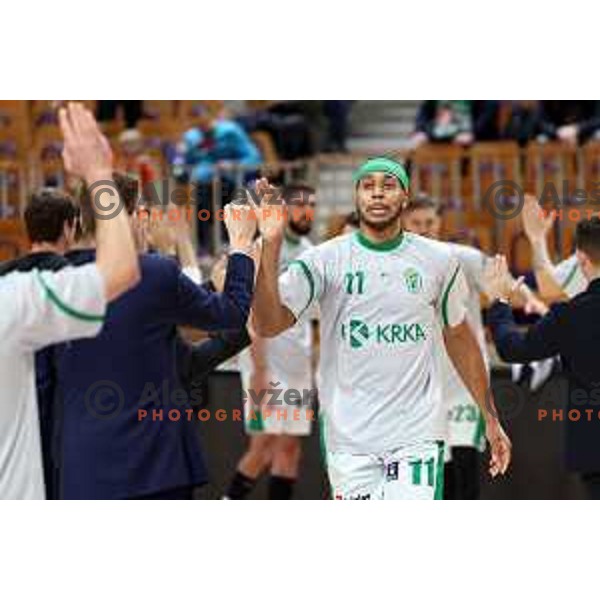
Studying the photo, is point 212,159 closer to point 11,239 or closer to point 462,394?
point 11,239

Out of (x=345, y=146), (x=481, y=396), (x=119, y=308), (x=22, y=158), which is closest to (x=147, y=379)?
(x=119, y=308)

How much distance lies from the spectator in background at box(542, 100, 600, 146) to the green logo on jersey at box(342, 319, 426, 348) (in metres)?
6.98

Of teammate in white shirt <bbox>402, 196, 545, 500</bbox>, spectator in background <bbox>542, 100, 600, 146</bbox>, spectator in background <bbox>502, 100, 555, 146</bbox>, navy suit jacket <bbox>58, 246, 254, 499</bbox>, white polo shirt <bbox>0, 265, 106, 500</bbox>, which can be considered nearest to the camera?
white polo shirt <bbox>0, 265, 106, 500</bbox>

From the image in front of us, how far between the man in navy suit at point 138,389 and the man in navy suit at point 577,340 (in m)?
1.53

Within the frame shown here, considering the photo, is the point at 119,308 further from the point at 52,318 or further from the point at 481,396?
the point at 481,396

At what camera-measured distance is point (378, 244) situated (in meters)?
7.04

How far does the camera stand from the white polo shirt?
4773mm

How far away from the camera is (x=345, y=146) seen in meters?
16.4

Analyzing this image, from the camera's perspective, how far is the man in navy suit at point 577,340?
7.29 metres

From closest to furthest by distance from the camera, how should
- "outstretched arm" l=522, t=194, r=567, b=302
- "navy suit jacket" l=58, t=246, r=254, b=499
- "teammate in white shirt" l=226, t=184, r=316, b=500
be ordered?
"navy suit jacket" l=58, t=246, r=254, b=499, "outstretched arm" l=522, t=194, r=567, b=302, "teammate in white shirt" l=226, t=184, r=316, b=500

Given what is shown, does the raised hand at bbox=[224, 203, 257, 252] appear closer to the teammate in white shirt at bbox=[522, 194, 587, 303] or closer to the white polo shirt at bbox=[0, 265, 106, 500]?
the white polo shirt at bbox=[0, 265, 106, 500]

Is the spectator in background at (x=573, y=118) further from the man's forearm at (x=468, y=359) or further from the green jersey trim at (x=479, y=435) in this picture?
the man's forearm at (x=468, y=359)

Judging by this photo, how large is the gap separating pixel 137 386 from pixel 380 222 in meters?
1.35

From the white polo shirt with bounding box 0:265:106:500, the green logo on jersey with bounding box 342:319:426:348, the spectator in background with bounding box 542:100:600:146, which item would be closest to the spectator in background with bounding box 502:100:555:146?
the spectator in background with bounding box 542:100:600:146
